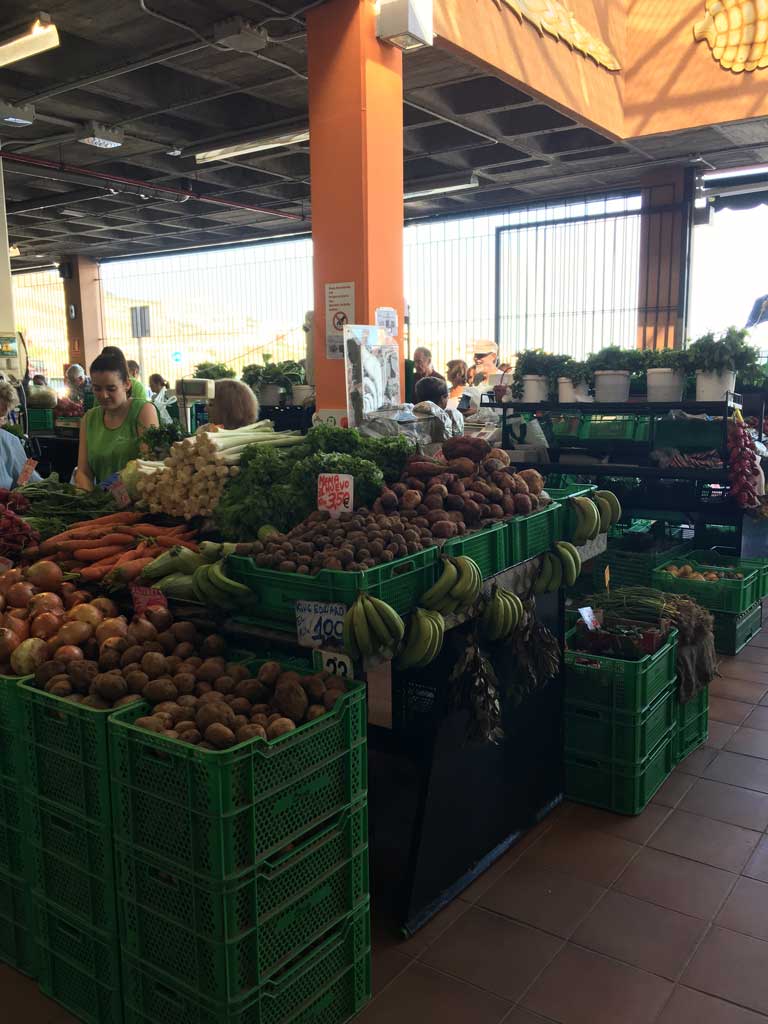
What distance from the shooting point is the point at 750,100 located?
7828mm

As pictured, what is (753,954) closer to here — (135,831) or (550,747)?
(550,747)

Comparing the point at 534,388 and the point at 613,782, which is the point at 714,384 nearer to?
the point at 534,388

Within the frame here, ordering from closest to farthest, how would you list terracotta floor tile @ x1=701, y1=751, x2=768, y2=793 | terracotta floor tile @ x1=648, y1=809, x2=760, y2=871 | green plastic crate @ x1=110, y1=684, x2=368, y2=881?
1. green plastic crate @ x1=110, y1=684, x2=368, y2=881
2. terracotta floor tile @ x1=648, y1=809, x2=760, y2=871
3. terracotta floor tile @ x1=701, y1=751, x2=768, y2=793

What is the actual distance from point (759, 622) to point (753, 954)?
3584 millimetres

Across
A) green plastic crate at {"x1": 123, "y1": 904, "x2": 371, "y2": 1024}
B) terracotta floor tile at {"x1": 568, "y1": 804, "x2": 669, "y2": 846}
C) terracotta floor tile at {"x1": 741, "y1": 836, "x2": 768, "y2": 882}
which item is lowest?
terracotta floor tile at {"x1": 741, "y1": 836, "x2": 768, "y2": 882}

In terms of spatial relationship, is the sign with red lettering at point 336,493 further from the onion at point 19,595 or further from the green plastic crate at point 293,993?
the green plastic crate at point 293,993

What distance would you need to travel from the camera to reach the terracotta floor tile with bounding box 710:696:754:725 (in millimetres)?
4164

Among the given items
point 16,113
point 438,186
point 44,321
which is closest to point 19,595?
point 16,113

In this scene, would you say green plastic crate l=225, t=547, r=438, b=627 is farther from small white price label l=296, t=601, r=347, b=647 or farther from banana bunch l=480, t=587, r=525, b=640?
banana bunch l=480, t=587, r=525, b=640

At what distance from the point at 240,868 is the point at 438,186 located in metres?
10.8

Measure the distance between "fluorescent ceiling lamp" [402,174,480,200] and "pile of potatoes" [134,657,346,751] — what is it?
9.95 meters

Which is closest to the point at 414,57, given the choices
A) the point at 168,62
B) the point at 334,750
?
the point at 168,62

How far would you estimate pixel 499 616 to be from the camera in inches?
102

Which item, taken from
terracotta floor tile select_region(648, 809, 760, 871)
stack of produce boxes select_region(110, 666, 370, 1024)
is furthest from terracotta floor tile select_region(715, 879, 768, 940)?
stack of produce boxes select_region(110, 666, 370, 1024)
